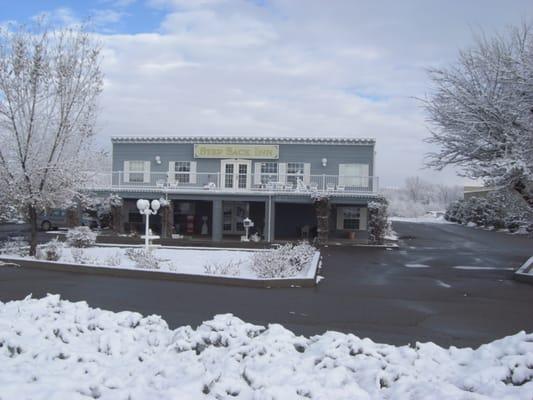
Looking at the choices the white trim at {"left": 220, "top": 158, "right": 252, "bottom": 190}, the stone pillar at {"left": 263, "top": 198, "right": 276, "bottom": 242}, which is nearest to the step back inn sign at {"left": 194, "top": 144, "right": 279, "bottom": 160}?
the white trim at {"left": 220, "top": 158, "right": 252, "bottom": 190}

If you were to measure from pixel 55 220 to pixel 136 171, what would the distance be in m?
7.33

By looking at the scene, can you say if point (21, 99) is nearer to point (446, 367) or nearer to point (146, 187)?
point (146, 187)

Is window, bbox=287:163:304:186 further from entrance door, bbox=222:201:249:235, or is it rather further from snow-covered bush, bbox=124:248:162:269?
snow-covered bush, bbox=124:248:162:269

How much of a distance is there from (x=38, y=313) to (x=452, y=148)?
12.2m

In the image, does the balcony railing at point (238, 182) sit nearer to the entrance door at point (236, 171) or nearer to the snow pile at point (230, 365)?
the entrance door at point (236, 171)

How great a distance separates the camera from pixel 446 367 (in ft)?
15.6

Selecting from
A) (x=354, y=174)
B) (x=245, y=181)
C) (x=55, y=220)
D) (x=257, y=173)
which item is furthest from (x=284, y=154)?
(x=55, y=220)

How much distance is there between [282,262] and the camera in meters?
12.5

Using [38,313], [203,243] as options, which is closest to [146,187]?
[203,243]

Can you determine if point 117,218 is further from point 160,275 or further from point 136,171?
point 160,275

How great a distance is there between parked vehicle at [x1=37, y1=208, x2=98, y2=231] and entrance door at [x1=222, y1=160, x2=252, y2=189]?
847 centimetres

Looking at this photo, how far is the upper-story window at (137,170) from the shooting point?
2850 cm

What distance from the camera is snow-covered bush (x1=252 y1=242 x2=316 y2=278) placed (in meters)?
12.2

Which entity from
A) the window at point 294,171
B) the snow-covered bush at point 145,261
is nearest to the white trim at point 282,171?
the window at point 294,171
